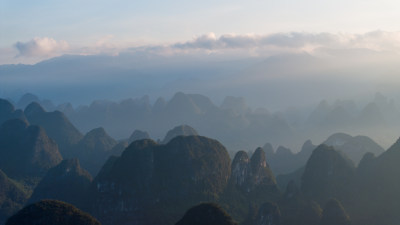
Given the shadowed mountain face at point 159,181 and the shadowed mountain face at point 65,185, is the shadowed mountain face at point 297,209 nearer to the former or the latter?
the shadowed mountain face at point 159,181

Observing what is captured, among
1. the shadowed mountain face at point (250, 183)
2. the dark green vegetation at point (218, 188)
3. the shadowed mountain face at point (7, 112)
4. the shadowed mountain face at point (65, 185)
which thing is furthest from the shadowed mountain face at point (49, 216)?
the shadowed mountain face at point (7, 112)

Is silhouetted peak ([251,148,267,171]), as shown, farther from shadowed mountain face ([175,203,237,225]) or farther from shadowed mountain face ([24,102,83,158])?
shadowed mountain face ([24,102,83,158])

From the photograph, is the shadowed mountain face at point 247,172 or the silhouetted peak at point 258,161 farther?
the silhouetted peak at point 258,161

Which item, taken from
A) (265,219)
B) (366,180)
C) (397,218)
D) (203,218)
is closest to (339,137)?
(366,180)

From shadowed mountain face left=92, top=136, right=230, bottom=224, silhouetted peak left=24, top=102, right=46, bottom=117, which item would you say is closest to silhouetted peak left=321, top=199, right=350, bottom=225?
shadowed mountain face left=92, top=136, right=230, bottom=224

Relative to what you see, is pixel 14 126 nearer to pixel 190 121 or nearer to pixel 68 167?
pixel 68 167

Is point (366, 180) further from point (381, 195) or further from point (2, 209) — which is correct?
point (2, 209)
